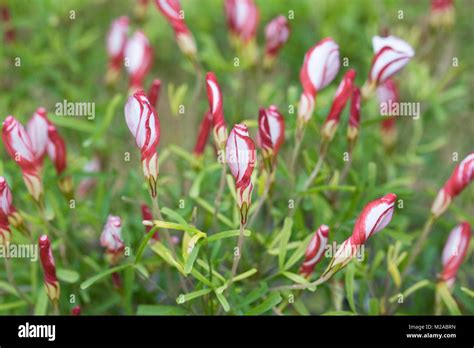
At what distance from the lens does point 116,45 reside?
1.07m

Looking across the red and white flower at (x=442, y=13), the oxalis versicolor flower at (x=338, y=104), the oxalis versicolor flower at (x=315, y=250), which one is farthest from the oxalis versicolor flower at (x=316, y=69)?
the red and white flower at (x=442, y=13)

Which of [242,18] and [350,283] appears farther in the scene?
[242,18]

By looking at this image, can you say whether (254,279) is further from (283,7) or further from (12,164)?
(283,7)

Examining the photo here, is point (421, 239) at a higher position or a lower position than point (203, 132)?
lower

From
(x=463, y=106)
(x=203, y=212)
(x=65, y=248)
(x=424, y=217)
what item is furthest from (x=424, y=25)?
(x=65, y=248)

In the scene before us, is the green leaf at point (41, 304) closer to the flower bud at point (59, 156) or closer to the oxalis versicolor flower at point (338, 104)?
the flower bud at point (59, 156)

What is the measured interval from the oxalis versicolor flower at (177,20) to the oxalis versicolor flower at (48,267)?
1.01ft

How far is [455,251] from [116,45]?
538 mm

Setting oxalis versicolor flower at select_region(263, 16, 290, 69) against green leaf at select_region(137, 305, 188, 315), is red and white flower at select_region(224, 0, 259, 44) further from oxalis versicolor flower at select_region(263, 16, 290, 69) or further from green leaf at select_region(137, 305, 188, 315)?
green leaf at select_region(137, 305, 188, 315)

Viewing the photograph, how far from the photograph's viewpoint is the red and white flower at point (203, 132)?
0.87m

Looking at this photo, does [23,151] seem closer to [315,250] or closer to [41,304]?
[41,304]

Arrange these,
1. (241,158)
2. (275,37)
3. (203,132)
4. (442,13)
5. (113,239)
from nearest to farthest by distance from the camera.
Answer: (241,158) → (113,239) → (203,132) → (275,37) → (442,13)

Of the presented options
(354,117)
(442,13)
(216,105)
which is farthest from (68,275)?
(442,13)
